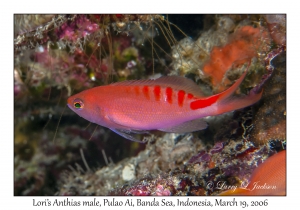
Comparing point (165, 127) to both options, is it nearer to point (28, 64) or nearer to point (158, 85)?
point (158, 85)

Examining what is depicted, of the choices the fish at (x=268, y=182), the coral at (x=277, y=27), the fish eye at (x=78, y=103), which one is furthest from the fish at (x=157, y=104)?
the coral at (x=277, y=27)

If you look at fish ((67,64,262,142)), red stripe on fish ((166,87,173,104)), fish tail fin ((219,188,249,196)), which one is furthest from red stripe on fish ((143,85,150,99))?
fish tail fin ((219,188,249,196))

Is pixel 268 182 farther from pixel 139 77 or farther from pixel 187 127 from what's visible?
pixel 139 77

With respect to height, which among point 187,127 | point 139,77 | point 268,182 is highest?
point 139,77

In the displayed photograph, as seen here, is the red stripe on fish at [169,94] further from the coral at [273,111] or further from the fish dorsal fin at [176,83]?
the coral at [273,111]

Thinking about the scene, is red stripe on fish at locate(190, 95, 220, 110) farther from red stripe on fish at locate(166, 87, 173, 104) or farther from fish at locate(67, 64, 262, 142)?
red stripe on fish at locate(166, 87, 173, 104)

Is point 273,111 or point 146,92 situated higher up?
point 146,92

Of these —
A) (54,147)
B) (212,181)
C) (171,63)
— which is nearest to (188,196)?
(212,181)

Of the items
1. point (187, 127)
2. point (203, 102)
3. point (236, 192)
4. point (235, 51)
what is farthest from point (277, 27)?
point (236, 192)
